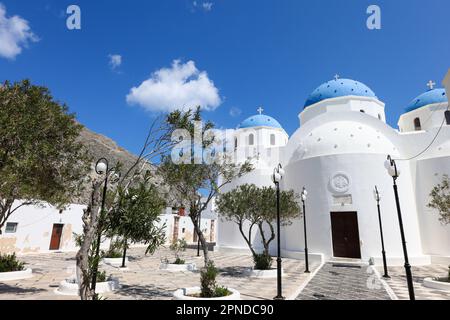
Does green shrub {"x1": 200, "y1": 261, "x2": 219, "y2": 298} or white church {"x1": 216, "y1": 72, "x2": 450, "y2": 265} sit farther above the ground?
white church {"x1": 216, "y1": 72, "x2": 450, "y2": 265}

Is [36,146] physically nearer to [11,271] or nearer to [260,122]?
[11,271]

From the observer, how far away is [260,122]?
104ft

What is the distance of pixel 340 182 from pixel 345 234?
11.6 feet

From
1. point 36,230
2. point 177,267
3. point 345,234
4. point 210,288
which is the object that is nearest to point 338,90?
point 345,234

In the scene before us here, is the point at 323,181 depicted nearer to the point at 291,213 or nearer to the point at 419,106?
the point at 291,213

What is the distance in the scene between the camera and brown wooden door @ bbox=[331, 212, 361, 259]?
18.3 m

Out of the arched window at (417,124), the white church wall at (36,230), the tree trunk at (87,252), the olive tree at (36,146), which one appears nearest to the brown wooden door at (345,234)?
the arched window at (417,124)

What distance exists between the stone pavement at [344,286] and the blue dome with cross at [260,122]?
62.4 ft

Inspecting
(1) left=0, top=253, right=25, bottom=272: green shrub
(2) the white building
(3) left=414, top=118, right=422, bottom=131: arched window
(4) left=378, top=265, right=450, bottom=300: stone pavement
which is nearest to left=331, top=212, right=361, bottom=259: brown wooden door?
(4) left=378, top=265, right=450, bottom=300: stone pavement

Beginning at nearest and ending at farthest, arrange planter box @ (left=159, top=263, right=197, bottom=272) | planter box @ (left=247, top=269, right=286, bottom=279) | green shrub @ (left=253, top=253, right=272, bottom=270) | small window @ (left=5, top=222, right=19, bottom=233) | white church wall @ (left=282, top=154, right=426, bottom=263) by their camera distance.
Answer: planter box @ (left=247, top=269, right=286, bottom=279), green shrub @ (left=253, top=253, right=272, bottom=270), planter box @ (left=159, top=263, right=197, bottom=272), white church wall @ (left=282, top=154, right=426, bottom=263), small window @ (left=5, top=222, right=19, bottom=233)

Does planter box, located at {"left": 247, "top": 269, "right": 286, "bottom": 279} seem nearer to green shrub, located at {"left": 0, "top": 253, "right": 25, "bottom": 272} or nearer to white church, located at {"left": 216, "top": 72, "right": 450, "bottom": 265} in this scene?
white church, located at {"left": 216, "top": 72, "right": 450, "bottom": 265}

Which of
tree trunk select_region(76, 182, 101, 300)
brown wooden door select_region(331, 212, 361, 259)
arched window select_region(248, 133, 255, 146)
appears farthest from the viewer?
arched window select_region(248, 133, 255, 146)

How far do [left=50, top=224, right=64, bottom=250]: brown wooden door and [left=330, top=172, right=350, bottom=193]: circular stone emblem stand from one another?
22.2 meters

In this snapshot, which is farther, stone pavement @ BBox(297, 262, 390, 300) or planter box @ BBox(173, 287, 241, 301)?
stone pavement @ BBox(297, 262, 390, 300)
